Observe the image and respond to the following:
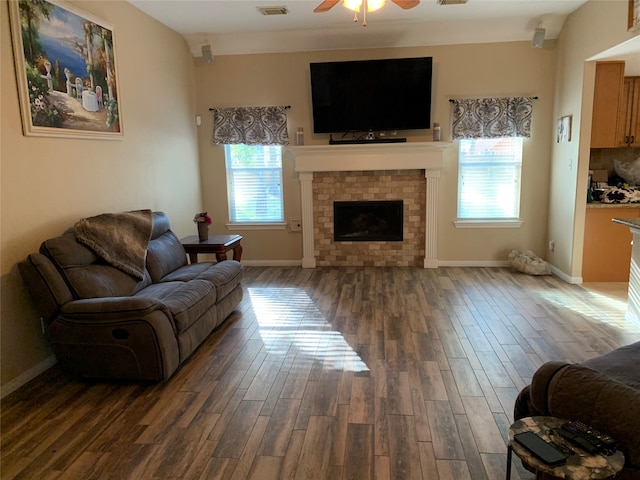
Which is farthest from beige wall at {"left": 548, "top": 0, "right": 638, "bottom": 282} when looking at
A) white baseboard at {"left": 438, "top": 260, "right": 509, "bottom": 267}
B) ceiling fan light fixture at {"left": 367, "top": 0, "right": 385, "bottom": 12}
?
ceiling fan light fixture at {"left": 367, "top": 0, "right": 385, "bottom": 12}

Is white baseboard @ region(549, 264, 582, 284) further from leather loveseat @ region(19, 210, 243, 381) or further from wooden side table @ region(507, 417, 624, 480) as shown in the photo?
leather loveseat @ region(19, 210, 243, 381)

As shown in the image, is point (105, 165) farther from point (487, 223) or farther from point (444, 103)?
point (487, 223)

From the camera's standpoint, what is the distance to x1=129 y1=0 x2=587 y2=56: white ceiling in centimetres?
470

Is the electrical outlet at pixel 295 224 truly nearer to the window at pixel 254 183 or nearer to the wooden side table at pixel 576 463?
the window at pixel 254 183

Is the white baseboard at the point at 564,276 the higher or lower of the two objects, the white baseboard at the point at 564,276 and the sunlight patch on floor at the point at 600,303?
the higher

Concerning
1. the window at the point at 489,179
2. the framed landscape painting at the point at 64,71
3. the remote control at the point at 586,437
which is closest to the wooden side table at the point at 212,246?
the framed landscape painting at the point at 64,71

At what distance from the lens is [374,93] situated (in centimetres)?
559

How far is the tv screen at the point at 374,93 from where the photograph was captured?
5512mm

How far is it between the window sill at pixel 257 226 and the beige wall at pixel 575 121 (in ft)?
11.6

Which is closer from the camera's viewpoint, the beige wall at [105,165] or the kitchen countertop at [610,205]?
the beige wall at [105,165]

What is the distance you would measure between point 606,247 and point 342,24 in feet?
13.3

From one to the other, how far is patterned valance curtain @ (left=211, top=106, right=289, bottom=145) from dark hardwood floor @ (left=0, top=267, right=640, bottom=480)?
2.48 metres

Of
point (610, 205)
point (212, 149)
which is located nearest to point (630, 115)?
point (610, 205)

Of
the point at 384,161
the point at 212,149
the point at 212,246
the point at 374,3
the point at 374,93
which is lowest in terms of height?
the point at 212,246
